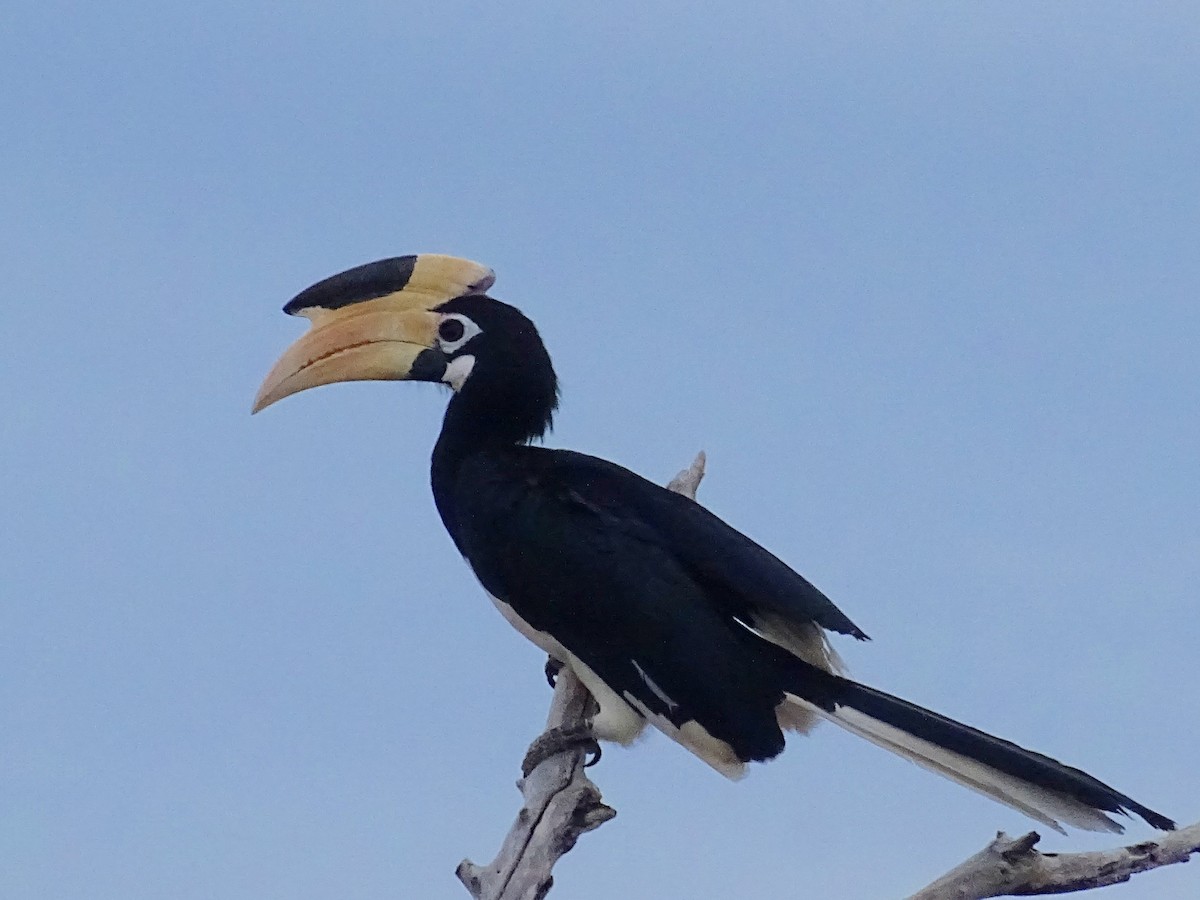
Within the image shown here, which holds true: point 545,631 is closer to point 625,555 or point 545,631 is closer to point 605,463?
point 625,555

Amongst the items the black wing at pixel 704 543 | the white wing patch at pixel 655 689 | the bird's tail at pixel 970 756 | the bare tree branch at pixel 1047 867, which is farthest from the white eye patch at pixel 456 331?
the bare tree branch at pixel 1047 867

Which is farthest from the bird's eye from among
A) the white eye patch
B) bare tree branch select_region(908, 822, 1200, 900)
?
bare tree branch select_region(908, 822, 1200, 900)

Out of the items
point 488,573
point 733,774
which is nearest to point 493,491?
point 488,573

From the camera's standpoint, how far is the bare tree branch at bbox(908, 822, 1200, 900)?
11.0 feet

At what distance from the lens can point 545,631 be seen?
4168 mm

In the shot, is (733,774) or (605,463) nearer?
(733,774)

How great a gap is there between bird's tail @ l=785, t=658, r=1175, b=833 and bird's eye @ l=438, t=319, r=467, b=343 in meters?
1.52

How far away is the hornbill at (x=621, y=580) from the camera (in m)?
3.71

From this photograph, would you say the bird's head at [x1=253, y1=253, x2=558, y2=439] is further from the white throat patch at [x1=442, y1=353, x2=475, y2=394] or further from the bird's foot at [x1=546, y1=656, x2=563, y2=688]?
the bird's foot at [x1=546, y1=656, x2=563, y2=688]

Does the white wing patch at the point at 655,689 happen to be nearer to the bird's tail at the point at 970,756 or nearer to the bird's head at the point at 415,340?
the bird's tail at the point at 970,756

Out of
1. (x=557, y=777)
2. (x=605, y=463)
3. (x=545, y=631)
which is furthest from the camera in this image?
(x=605, y=463)

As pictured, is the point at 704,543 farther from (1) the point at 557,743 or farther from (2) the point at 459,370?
(2) the point at 459,370

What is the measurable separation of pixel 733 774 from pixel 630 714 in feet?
1.04

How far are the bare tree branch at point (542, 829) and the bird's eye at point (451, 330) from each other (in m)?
1.28
